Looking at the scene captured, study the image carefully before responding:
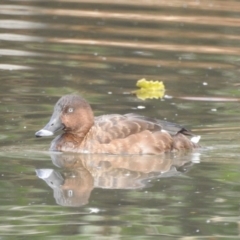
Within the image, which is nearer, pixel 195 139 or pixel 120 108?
pixel 195 139

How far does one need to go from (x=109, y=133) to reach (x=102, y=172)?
0.84m

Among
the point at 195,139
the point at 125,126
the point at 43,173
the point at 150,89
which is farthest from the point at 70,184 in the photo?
the point at 150,89

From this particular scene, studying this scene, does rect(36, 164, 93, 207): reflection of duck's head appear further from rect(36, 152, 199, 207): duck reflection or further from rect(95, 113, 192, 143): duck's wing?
rect(95, 113, 192, 143): duck's wing

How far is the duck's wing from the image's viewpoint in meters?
10.8

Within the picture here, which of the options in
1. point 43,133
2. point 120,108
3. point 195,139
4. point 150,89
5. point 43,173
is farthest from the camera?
point 150,89

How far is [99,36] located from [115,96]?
505 centimetres

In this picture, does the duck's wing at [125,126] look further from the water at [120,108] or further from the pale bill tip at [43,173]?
the pale bill tip at [43,173]

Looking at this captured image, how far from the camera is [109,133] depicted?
35.4 feet

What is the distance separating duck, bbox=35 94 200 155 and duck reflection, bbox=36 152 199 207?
3.7 inches

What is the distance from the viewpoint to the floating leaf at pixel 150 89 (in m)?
13.8

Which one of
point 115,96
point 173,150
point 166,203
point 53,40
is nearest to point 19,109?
point 115,96

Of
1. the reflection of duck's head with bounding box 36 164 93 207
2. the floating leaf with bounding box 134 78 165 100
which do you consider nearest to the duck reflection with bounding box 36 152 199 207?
the reflection of duck's head with bounding box 36 164 93 207

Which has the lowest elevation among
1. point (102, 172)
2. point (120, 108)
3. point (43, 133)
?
point (102, 172)

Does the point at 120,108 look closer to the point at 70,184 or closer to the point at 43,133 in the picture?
the point at 43,133
